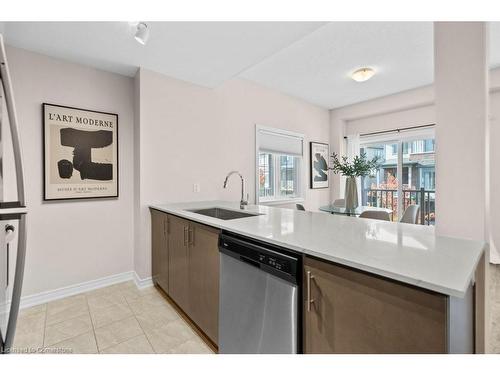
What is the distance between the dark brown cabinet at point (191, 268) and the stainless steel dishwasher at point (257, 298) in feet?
0.44

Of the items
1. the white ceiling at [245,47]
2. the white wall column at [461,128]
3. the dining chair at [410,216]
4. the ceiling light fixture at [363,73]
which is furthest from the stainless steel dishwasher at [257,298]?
the ceiling light fixture at [363,73]

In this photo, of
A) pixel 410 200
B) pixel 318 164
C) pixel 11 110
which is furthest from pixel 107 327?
pixel 410 200

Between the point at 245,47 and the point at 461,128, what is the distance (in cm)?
181

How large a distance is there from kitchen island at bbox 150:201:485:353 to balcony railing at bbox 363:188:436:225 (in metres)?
3.57

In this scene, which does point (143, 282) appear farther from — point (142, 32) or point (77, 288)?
point (142, 32)

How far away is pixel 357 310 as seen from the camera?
0.86 m

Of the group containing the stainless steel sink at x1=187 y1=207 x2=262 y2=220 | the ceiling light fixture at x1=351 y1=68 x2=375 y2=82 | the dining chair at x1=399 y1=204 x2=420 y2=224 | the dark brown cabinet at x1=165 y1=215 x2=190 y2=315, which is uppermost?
the ceiling light fixture at x1=351 y1=68 x2=375 y2=82

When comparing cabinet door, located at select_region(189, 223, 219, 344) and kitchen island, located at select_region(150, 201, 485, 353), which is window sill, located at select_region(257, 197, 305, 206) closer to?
cabinet door, located at select_region(189, 223, 219, 344)

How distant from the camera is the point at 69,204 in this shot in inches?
97.1

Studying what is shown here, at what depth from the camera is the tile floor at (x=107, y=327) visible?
1679 millimetres

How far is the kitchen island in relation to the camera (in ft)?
2.31

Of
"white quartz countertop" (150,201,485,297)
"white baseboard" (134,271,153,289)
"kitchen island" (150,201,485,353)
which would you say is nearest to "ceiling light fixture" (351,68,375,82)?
"white quartz countertop" (150,201,485,297)
